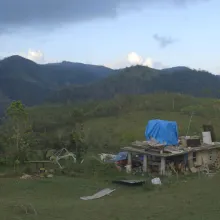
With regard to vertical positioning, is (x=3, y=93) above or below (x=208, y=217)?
above

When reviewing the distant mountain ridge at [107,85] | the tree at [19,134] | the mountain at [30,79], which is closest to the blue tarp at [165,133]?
the tree at [19,134]

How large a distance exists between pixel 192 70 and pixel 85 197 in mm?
105847

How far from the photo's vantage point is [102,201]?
14.0 meters

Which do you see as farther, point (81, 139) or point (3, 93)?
point (3, 93)

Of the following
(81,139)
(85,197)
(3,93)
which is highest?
(3,93)

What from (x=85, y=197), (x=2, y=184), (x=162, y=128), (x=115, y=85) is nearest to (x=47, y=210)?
(x=85, y=197)

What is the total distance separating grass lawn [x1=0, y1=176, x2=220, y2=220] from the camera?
11.0 m

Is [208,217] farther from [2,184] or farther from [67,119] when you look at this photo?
[67,119]

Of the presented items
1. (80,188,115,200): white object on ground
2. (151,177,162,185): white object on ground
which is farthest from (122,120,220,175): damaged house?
(80,188,115,200): white object on ground

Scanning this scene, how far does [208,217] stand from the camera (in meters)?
10.5

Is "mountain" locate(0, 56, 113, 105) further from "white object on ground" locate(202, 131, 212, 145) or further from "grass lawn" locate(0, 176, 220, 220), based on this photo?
"grass lawn" locate(0, 176, 220, 220)

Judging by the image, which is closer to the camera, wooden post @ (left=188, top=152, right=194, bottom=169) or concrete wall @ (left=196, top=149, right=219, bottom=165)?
Result: wooden post @ (left=188, top=152, right=194, bottom=169)

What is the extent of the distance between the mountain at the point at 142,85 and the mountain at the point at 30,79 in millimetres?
16244

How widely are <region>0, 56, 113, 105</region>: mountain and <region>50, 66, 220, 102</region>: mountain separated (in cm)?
1624
